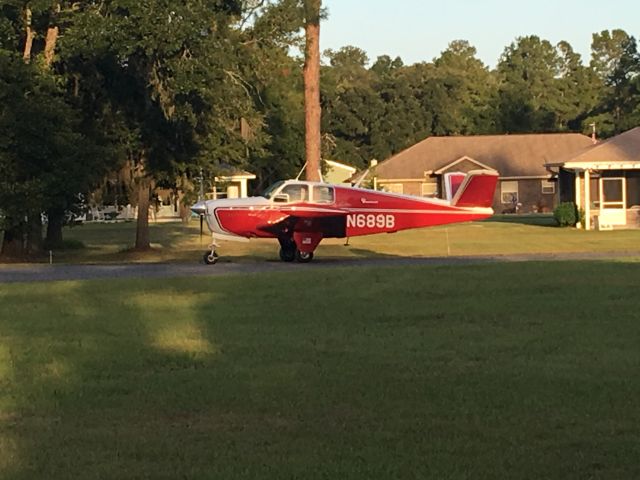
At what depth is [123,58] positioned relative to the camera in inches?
1219

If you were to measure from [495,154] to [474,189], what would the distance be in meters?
47.7

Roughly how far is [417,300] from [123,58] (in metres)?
18.6

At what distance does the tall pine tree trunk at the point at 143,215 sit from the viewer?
3375 centimetres

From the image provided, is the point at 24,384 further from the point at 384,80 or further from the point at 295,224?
the point at 384,80

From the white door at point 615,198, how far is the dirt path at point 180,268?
16668 millimetres

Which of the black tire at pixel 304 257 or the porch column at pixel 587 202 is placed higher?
the porch column at pixel 587 202

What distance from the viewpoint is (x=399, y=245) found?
35781 mm

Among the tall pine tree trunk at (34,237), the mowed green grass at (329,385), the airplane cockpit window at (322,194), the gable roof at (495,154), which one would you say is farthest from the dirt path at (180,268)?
the gable roof at (495,154)

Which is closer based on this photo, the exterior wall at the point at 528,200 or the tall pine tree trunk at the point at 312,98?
the tall pine tree trunk at the point at 312,98

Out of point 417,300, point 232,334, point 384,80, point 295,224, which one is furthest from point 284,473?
point 384,80

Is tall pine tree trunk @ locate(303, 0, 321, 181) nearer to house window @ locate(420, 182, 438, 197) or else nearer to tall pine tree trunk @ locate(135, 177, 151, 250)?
tall pine tree trunk @ locate(135, 177, 151, 250)

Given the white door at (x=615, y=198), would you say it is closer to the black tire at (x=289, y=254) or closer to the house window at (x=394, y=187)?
the black tire at (x=289, y=254)

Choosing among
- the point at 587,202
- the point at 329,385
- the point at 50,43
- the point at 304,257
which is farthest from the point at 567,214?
the point at 329,385

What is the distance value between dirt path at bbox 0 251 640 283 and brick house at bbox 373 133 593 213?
46117 millimetres
